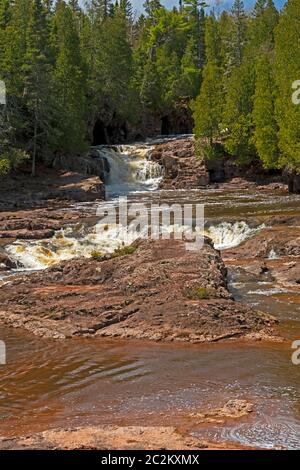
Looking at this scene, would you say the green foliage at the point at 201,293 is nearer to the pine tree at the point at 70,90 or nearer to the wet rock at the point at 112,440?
the wet rock at the point at 112,440

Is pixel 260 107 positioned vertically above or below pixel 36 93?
below

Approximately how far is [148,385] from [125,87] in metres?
51.9

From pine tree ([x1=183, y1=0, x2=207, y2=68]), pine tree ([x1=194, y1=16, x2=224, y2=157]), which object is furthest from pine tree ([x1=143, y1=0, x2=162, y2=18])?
pine tree ([x1=194, y1=16, x2=224, y2=157])

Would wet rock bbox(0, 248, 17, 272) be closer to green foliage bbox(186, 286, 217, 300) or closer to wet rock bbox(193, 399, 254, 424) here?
green foliage bbox(186, 286, 217, 300)

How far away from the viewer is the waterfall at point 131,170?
155 feet

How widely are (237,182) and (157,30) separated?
37.7 m

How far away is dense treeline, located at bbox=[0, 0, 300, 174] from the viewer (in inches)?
1512

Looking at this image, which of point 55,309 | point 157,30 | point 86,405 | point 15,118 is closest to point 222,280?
point 55,309

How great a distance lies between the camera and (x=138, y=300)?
1314 centimetres

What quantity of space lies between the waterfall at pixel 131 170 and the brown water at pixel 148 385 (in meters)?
34.9

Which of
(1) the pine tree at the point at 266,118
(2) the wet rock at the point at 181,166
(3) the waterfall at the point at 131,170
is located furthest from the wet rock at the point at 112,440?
(2) the wet rock at the point at 181,166

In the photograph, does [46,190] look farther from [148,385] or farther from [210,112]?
[148,385]

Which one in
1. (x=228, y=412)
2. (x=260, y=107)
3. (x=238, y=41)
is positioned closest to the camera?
(x=228, y=412)

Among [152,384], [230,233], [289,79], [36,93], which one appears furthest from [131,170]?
[152,384]
